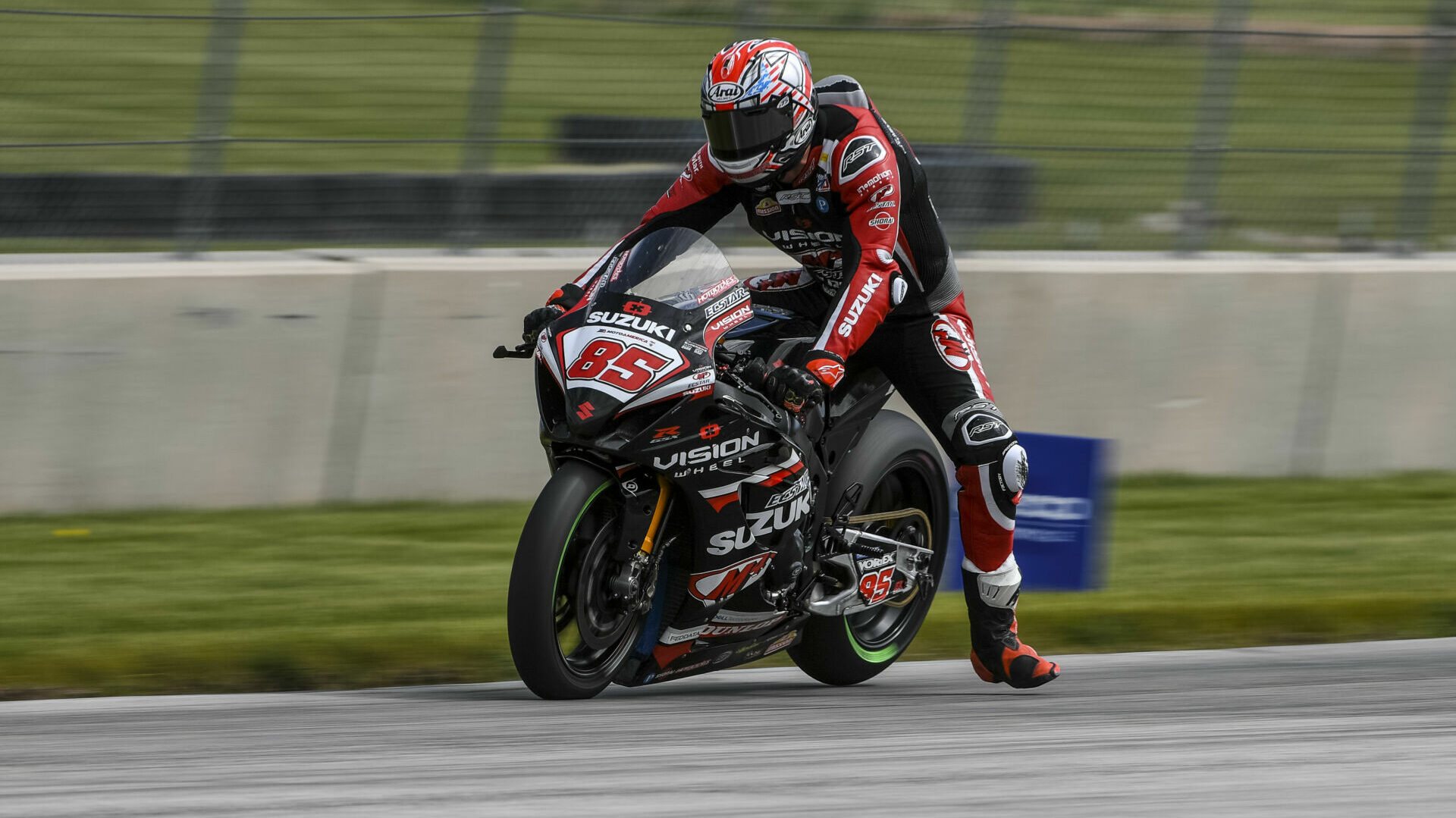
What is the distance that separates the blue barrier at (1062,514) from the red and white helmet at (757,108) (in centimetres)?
195

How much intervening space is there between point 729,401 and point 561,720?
3.24 ft

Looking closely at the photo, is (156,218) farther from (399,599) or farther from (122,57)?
(399,599)

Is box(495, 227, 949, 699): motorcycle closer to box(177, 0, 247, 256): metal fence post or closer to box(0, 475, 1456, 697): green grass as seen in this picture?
box(0, 475, 1456, 697): green grass

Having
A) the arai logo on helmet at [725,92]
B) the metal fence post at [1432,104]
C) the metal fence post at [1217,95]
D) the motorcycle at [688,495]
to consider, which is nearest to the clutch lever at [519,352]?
the motorcycle at [688,495]

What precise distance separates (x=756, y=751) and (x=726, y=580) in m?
0.84

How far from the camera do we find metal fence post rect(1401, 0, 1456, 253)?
32.9 ft

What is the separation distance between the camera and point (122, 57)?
7.91 m

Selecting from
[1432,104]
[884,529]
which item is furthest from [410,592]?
[1432,104]

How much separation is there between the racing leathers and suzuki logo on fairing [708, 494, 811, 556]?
19.8 inches

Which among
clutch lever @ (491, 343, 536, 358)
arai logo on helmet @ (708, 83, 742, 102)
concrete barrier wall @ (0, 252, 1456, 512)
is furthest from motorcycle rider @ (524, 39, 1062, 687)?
concrete barrier wall @ (0, 252, 1456, 512)

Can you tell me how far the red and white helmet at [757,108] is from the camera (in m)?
5.11

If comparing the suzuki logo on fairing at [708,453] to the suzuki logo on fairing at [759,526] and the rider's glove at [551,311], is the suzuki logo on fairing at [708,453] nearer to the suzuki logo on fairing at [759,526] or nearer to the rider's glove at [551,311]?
the suzuki logo on fairing at [759,526]

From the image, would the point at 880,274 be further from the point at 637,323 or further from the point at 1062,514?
the point at 1062,514

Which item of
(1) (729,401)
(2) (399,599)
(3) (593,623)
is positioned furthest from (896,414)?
(2) (399,599)
